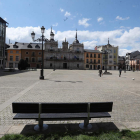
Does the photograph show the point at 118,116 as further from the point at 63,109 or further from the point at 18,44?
the point at 18,44

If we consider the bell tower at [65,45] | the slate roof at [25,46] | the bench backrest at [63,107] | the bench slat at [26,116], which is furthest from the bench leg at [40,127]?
the bell tower at [65,45]

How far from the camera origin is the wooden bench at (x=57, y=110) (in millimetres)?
3322

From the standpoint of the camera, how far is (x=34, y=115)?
11.0ft

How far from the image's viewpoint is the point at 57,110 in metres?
3.41

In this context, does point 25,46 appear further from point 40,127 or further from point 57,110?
point 57,110

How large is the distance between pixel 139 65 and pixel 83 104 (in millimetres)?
73299

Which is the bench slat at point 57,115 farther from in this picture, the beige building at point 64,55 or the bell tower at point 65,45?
the bell tower at point 65,45

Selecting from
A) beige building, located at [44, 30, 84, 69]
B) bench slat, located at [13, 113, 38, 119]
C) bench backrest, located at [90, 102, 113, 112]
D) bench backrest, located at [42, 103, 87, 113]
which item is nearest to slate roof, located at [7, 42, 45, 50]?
beige building, located at [44, 30, 84, 69]

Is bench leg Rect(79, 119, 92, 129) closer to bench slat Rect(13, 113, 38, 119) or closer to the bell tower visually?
bench slat Rect(13, 113, 38, 119)

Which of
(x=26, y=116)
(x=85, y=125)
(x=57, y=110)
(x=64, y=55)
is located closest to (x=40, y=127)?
(x=26, y=116)

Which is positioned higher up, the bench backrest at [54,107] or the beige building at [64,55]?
the beige building at [64,55]

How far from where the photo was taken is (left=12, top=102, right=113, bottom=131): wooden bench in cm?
332

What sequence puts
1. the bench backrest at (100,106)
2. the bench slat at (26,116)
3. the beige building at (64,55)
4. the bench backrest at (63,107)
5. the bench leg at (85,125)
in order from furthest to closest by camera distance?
the beige building at (64,55) < the bench leg at (85,125) < the bench backrest at (100,106) < the bench backrest at (63,107) < the bench slat at (26,116)

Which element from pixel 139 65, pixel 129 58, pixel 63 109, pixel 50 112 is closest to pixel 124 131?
pixel 63 109
